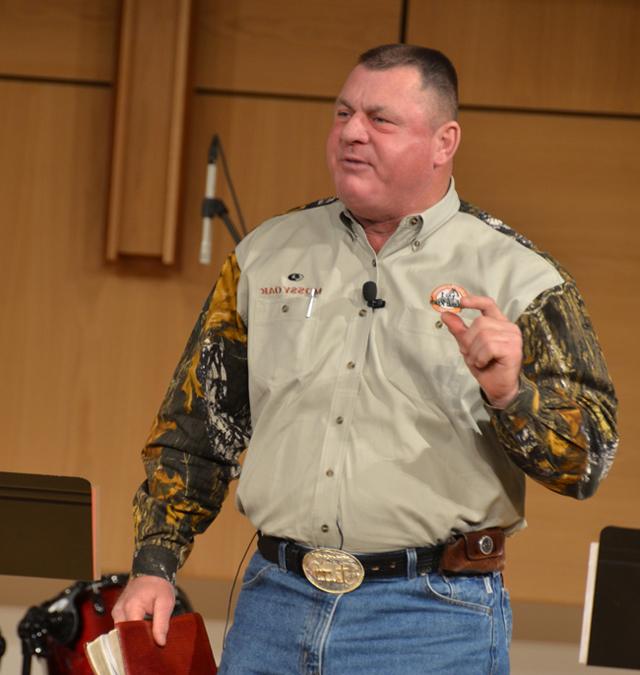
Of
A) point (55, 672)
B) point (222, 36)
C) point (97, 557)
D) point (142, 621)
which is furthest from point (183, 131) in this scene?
point (142, 621)

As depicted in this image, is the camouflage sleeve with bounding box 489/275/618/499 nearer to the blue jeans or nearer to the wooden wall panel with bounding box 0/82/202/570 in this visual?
the blue jeans

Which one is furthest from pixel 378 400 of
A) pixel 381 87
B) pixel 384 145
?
pixel 381 87

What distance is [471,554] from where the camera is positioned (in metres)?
1.85

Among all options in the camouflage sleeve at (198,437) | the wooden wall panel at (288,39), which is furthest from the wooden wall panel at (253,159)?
the camouflage sleeve at (198,437)

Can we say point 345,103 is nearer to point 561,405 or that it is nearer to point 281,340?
point 281,340

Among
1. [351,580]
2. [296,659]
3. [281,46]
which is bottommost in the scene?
[296,659]

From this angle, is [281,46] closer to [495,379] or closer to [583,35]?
[583,35]

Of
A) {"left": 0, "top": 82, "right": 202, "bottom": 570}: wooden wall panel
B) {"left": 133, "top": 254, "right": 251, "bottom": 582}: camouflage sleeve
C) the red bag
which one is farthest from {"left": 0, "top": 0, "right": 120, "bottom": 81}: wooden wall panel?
{"left": 133, "top": 254, "right": 251, "bottom": 582}: camouflage sleeve

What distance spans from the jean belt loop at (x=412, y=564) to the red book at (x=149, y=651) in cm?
39

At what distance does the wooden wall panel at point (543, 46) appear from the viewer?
4695mm

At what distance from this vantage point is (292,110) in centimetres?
481

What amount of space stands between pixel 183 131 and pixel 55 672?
228 cm

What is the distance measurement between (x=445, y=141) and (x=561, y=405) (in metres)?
0.52

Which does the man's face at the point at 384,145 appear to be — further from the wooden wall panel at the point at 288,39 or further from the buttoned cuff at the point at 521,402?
the wooden wall panel at the point at 288,39
